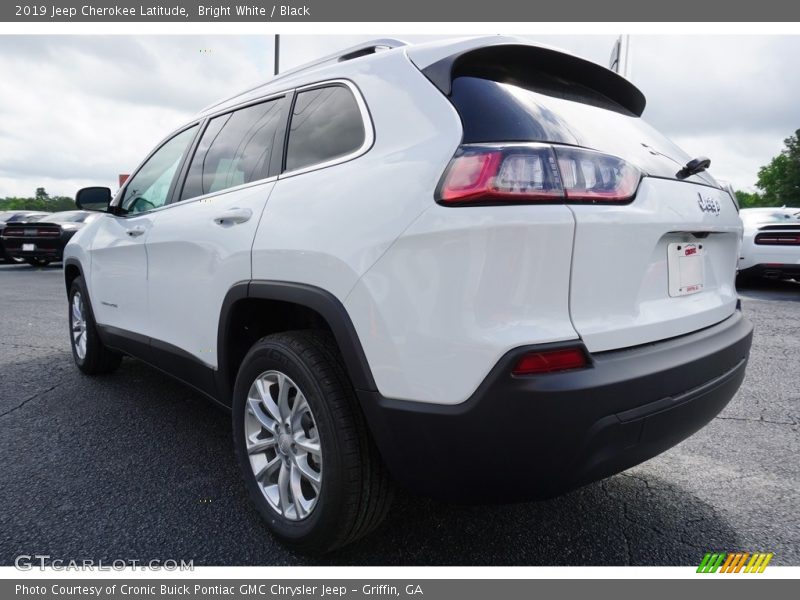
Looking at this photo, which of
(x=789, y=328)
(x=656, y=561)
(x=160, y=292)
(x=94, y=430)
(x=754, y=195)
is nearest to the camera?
(x=656, y=561)

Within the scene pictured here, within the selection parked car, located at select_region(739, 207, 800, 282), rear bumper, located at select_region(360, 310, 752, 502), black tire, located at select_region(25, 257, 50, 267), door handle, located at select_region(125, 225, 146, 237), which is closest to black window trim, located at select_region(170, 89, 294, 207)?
door handle, located at select_region(125, 225, 146, 237)

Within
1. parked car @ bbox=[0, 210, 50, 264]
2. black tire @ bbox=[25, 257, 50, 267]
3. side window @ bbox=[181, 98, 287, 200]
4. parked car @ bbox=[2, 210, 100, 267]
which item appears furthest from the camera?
black tire @ bbox=[25, 257, 50, 267]

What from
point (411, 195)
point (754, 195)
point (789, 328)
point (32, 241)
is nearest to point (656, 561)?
point (411, 195)

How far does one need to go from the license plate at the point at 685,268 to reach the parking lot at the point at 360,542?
3.04 ft

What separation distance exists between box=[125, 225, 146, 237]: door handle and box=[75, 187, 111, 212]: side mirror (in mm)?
670

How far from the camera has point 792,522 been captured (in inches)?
86.0

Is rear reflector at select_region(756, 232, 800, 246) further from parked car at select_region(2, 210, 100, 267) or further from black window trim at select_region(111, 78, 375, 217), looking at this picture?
parked car at select_region(2, 210, 100, 267)

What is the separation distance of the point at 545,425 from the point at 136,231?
2.64m

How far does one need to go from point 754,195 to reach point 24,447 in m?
109

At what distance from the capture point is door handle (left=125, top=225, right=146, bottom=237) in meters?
3.15

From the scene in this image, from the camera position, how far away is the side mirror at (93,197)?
3834 mm

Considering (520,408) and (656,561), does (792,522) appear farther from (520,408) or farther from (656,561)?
(520,408)

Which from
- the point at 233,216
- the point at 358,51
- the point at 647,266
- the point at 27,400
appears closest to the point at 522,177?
the point at 647,266

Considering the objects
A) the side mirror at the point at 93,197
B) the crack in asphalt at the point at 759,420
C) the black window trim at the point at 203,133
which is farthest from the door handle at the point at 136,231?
the crack in asphalt at the point at 759,420
